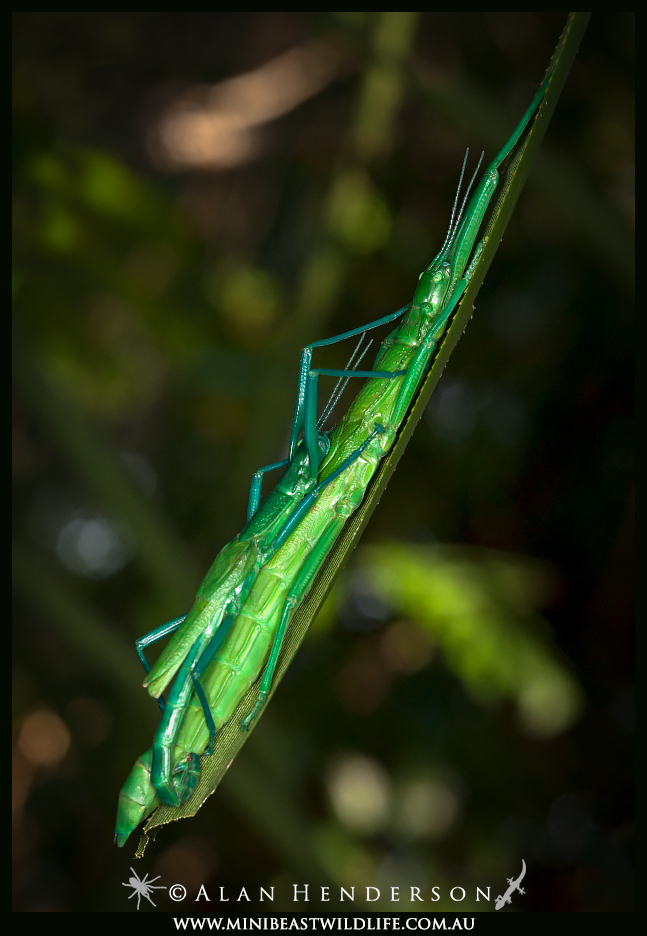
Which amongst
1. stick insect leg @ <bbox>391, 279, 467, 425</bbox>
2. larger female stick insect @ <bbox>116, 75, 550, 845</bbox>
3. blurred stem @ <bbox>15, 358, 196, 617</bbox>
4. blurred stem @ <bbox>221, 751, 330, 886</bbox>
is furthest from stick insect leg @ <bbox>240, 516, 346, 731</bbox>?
blurred stem @ <bbox>15, 358, 196, 617</bbox>

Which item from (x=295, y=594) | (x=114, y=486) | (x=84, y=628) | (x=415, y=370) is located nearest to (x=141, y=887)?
(x=84, y=628)

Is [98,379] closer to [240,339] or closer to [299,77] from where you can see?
[240,339]

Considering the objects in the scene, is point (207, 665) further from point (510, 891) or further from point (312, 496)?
point (510, 891)

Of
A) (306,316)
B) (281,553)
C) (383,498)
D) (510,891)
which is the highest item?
(306,316)

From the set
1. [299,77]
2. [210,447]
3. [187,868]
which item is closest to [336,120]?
[299,77]

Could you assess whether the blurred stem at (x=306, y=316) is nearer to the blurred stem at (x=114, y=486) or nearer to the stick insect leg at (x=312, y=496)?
the blurred stem at (x=114, y=486)

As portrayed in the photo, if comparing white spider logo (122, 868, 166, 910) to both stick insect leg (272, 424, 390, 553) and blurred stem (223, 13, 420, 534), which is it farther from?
stick insect leg (272, 424, 390, 553)

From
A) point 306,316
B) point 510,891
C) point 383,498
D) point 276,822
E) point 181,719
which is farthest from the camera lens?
point 383,498
